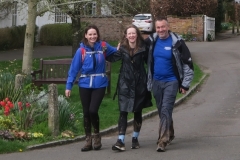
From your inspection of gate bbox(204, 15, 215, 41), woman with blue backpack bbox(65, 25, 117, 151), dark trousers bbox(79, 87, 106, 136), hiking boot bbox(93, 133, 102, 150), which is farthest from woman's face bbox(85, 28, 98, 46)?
gate bbox(204, 15, 215, 41)

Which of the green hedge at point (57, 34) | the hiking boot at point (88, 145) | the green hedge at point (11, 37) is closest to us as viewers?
the hiking boot at point (88, 145)

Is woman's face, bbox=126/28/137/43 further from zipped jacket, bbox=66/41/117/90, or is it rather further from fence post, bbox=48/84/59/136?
fence post, bbox=48/84/59/136

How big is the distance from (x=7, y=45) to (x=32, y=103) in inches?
922

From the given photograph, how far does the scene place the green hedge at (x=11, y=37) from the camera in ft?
108

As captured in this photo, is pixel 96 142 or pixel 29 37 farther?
pixel 29 37

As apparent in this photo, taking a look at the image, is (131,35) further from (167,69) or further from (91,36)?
(167,69)

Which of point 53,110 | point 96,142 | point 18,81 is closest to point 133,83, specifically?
point 96,142

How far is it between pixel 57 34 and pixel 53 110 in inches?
1105

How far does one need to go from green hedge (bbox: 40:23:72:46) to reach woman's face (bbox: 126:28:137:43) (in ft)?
94.1

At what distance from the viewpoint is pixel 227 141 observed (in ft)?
31.5

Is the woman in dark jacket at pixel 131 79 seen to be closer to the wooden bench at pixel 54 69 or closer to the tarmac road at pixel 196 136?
the tarmac road at pixel 196 136

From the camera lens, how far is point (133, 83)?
871cm

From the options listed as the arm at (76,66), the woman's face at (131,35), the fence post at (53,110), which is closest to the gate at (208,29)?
the fence post at (53,110)

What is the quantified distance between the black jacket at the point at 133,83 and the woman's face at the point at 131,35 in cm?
17
